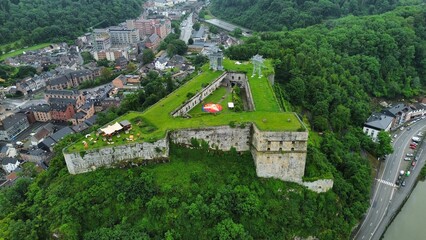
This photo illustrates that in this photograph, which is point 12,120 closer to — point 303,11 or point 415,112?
point 415,112

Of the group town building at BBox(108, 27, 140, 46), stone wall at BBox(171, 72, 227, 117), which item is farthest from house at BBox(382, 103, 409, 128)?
town building at BBox(108, 27, 140, 46)

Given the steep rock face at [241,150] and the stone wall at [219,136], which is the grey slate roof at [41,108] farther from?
the stone wall at [219,136]

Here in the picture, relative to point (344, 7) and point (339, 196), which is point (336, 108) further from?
point (344, 7)

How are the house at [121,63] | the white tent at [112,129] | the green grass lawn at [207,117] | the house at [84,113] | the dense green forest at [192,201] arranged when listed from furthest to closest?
the house at [121,63] < the house at [84,113] < the white tent at [112,129] < the green grass lawn at [207,117] < the dense green forest at [192,201]

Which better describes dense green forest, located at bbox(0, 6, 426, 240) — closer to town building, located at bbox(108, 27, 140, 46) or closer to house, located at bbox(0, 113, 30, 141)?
house, located at bbox(0, 113, 30, 141)

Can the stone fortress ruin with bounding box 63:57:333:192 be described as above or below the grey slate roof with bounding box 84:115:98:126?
above

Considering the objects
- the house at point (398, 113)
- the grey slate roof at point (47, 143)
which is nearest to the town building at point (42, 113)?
the grey slate roof at point (47, 143)

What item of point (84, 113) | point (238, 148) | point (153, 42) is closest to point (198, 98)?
point (238, 148)
